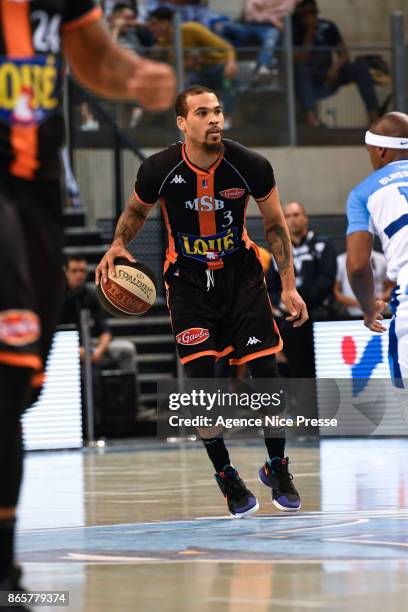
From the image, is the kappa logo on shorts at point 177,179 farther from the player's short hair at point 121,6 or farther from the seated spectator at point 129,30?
the player's short hair at point 121,6

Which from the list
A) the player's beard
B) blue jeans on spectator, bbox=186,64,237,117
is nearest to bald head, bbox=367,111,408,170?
the player's beard

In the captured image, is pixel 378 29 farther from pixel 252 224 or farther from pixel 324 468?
pixel 324 468

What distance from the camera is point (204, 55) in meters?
16.5

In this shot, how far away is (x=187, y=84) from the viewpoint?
1623 cm

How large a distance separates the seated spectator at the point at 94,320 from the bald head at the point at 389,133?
715 cm

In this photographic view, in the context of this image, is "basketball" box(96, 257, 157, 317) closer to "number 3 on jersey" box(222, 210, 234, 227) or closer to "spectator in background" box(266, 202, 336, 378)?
"number 3 on jersey" box(222, 210, 234, 227)

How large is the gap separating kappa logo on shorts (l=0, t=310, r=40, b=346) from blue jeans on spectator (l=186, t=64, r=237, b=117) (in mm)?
12739

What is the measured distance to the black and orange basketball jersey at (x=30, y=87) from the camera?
13.2 feet

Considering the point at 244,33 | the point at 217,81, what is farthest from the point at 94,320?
the point at 244,33

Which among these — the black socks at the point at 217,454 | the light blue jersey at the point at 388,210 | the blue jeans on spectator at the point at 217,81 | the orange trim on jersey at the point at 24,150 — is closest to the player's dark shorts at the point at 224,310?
the black socks at the point at 217,454

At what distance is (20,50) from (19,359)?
929mm

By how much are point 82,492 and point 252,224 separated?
339 inches

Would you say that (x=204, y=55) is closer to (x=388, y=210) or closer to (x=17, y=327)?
(x=388, y=210)

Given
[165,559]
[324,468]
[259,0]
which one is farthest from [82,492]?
[259,0]
